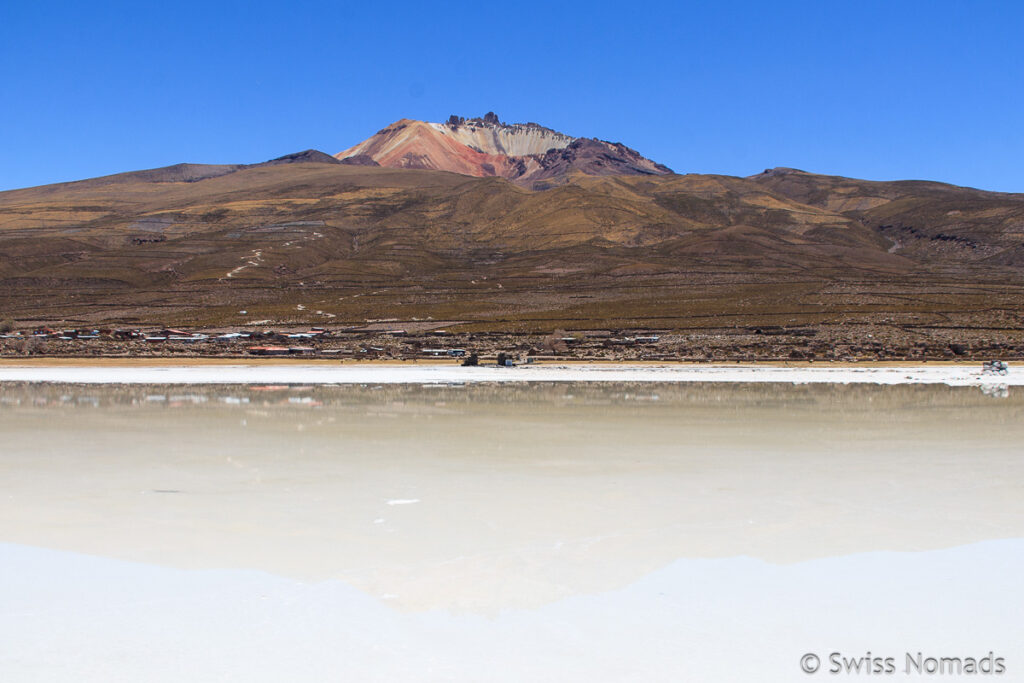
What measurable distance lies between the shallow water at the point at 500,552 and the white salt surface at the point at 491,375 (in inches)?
721

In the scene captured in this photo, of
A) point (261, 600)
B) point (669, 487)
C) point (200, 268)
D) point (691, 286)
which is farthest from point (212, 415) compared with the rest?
point (200, 268)

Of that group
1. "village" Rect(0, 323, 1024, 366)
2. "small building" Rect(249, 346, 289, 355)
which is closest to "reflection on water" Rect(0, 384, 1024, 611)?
"village" Rect(0, 323, 1024, 366)

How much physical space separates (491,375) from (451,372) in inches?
119

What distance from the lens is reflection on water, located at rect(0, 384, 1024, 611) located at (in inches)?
376

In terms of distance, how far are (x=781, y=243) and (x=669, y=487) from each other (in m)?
171

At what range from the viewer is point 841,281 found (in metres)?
113

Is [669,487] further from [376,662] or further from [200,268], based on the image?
[200,268]

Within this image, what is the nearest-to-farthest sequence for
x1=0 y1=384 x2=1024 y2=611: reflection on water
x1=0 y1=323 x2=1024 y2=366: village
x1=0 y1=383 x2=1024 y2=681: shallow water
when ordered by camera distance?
x1=0 y1=383 x2=1024 y2=681: shallow water
x1=0 y1=384 x2=1024 y2=611: reflection on water
x1=0 y1=323 x2=1024 y2=366: village

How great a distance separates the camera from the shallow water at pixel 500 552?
22.8 ft

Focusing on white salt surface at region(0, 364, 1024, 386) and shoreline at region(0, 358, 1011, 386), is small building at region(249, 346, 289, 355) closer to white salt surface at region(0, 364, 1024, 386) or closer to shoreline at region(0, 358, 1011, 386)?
shoreline at region(0, 358, 1011, 386)

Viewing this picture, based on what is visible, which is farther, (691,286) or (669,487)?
(691,286)

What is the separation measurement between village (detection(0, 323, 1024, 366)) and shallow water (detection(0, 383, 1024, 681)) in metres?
32.2

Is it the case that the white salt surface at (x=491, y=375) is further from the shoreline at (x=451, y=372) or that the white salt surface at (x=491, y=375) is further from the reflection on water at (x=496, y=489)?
the reflection on water at (x=496, y=489)

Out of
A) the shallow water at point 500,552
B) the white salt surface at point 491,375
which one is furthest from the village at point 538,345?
the shallow water at point 500,552
